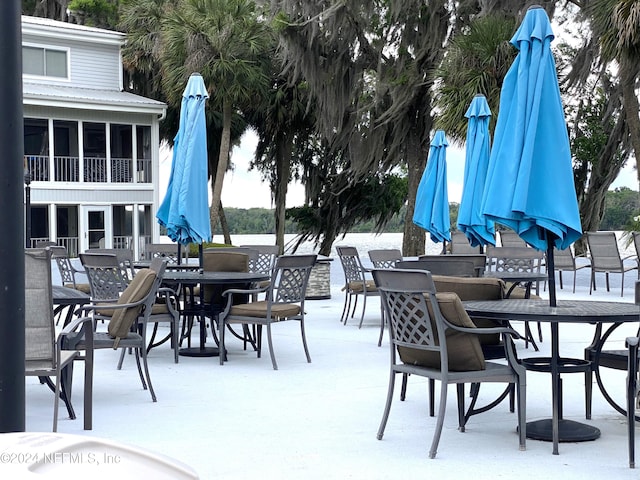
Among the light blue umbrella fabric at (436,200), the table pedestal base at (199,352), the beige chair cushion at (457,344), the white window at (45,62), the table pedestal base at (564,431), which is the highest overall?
the white window at (45,62)

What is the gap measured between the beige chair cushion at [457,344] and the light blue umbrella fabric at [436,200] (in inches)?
285

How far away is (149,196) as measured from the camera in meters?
26.7

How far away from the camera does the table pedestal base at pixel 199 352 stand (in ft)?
25.8

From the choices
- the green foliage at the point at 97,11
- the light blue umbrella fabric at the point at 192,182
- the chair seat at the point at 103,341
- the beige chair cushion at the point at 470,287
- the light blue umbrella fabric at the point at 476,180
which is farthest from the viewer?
the green foliage at the point at 97,11

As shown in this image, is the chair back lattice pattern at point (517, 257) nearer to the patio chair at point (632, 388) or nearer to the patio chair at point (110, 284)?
the patio chair at point (110, 284)

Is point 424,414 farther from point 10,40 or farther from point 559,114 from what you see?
point 10,40

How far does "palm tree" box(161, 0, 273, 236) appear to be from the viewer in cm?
2286

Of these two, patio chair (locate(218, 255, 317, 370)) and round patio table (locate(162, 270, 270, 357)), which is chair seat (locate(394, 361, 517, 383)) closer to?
patio chair (locate(218, 255, 317, 370))

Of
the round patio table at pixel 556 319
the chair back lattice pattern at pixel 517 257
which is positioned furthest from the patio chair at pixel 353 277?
the round patio table at pixel 556 319

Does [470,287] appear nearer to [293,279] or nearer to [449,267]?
[449,267]

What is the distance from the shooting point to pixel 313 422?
205 inches

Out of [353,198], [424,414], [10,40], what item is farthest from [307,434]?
[353,198]

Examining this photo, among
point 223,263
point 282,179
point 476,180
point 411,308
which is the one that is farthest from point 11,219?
point 282,179

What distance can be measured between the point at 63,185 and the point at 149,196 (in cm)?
276
